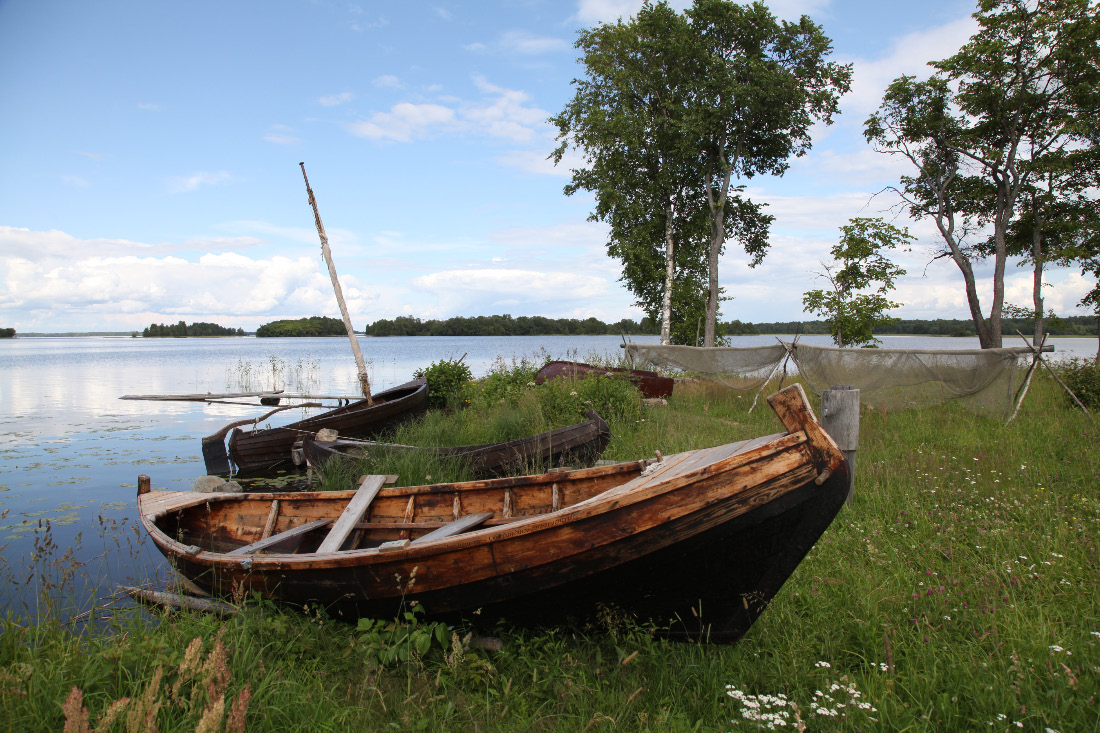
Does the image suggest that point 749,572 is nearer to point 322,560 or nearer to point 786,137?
point 322,560

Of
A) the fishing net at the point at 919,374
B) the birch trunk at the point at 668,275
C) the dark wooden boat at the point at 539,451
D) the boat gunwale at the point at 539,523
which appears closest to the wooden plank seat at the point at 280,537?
the boat gunwale at the point at 539,523

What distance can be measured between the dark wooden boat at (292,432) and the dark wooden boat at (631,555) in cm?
590

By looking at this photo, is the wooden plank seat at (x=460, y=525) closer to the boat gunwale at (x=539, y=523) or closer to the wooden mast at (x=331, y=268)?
the boat gunwale at (x=539, y=523)

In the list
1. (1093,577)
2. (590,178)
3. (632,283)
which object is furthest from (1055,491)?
(590,178)

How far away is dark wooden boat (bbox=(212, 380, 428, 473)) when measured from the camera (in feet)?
32.2

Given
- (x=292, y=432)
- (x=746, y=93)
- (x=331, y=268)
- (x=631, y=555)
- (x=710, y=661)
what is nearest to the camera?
(x=631, y=555)

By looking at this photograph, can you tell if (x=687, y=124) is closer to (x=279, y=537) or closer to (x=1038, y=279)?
(x=1038, y=279)

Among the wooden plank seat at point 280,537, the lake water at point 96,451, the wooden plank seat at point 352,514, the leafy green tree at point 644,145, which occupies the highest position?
the leafy green tree at point 644,145

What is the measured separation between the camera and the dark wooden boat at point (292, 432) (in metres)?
9.80

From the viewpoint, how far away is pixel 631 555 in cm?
272

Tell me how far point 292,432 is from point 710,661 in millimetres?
8931

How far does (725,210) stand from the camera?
69.3 feet

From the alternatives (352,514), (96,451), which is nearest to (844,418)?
(352,514)

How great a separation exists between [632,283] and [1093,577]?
18.7 m
